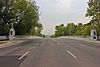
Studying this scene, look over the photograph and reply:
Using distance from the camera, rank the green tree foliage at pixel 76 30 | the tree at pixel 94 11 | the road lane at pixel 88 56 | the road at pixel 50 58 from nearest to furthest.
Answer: the road at pixel 50 58 → the road lane at pixel 88 56 → the tree at pixel 94 11 → the green tree foliage at pixel 76 30

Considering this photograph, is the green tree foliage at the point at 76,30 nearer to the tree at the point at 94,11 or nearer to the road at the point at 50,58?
the tree at the point at 94,11

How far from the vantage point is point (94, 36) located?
40.8 meters

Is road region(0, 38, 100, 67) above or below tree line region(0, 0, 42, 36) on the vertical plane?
below

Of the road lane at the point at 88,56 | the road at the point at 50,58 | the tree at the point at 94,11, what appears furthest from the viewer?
the tree at the point at 94,11

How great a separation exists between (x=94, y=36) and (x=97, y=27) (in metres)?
3.16

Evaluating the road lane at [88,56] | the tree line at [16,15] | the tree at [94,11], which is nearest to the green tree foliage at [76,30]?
the tree at [94,11]

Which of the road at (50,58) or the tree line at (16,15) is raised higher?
the tree line at (16,15)

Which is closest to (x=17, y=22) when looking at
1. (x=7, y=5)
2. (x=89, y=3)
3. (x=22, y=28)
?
(x=22, y=28)

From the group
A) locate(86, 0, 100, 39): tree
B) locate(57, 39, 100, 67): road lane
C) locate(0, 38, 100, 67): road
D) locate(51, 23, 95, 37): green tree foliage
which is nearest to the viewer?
locate(0, 38, 100, 67): road

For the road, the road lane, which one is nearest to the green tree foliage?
the road lane

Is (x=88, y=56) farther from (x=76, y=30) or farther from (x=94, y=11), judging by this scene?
(x=76, y=30)

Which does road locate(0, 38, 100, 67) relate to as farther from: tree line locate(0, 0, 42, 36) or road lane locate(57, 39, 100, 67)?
tree line locate(0, 0, 42, 36)

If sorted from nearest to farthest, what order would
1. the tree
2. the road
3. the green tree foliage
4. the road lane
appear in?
the road → the road lane → the tree → the green tree foliage

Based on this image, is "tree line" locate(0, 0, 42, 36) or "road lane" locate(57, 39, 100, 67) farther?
"tree line" locate(0, 0, 42, 36)
